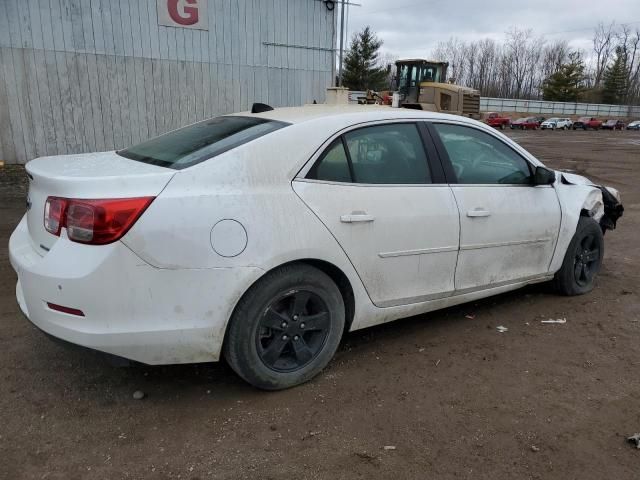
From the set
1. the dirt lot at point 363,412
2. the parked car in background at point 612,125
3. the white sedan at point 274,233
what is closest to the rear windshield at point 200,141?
the white sedan at point 274,233

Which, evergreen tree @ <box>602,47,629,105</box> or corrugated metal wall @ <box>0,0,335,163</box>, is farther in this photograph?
evergreen tree @ <box>602,47,629,105</box>

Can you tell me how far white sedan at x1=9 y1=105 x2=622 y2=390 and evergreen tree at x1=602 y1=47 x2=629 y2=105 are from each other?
8030cm

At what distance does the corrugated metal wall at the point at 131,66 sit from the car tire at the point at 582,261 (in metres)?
9.83

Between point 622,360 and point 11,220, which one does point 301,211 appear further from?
point 11,220

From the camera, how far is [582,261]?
4664 millimetres

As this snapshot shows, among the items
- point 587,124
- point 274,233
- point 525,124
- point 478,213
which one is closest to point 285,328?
point 274,233

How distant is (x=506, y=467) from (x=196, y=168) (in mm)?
2059

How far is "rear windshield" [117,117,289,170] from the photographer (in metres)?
2.89

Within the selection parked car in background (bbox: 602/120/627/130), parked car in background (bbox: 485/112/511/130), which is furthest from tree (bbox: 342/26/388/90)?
parked car in background (bbox: 602/120/627/130)

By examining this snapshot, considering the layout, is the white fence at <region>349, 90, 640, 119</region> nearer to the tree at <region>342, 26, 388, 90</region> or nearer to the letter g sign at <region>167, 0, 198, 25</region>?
the tree at <region>342, 26, 388, 90</region>

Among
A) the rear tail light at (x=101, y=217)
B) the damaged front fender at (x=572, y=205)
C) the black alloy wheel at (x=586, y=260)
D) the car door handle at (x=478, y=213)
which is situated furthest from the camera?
the black alloy wheel at (x=586, y=260)

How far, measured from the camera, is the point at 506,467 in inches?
96.0

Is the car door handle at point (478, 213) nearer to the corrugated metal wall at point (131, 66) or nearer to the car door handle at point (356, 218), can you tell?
the car door handle at point (356, 218)

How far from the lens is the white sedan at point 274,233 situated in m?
2.49
